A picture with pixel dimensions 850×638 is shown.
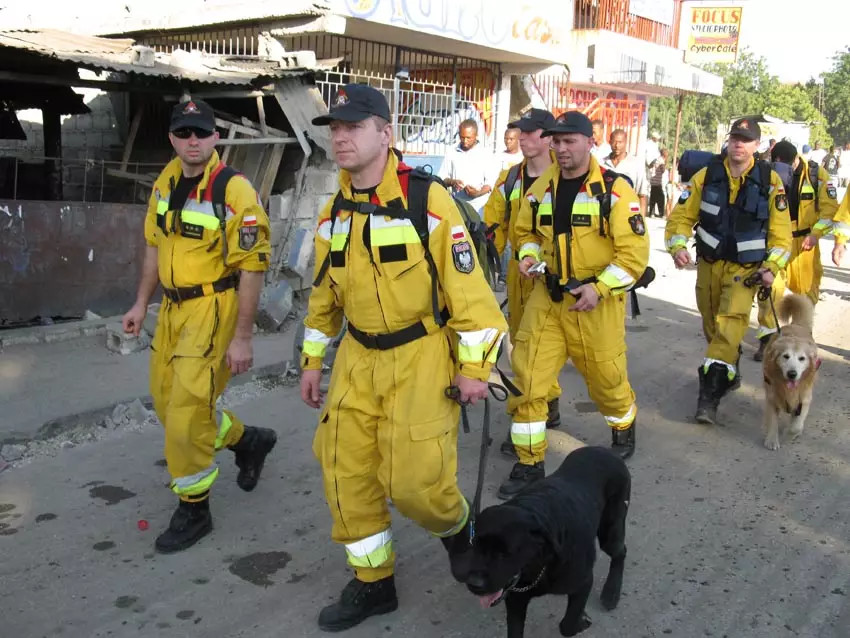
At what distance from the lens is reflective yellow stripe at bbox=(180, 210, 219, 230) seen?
4109 millimetres

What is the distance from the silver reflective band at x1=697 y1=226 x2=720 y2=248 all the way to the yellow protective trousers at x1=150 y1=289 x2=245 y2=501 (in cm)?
365

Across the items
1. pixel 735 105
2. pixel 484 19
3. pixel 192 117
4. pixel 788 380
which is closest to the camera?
pixel 192 117

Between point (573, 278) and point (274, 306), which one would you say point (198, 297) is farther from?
point (274, 306)

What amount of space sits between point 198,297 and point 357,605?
5.61 ft

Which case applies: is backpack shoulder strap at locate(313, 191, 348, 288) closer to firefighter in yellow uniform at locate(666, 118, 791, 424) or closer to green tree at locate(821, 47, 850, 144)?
firefighter in yellow uniform at locate(666, 118, 791, 424)

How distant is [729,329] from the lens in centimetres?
607

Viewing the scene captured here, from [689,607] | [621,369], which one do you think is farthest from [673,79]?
[689,607]

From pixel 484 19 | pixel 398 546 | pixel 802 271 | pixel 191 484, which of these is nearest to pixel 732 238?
pixel 802 271

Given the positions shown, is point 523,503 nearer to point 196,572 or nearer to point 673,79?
point 196,572

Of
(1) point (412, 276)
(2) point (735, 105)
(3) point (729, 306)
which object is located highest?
(2) point (735, 105)

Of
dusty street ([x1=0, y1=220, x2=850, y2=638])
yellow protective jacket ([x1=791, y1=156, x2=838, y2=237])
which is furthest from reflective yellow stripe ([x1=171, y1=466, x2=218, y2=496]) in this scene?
yellow protective jacket ([x1=791, y1=156, x2=838, y2=237])

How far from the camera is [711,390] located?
6.14 m

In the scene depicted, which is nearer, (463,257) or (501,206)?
(463,257)

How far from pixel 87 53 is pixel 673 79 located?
1791cm
